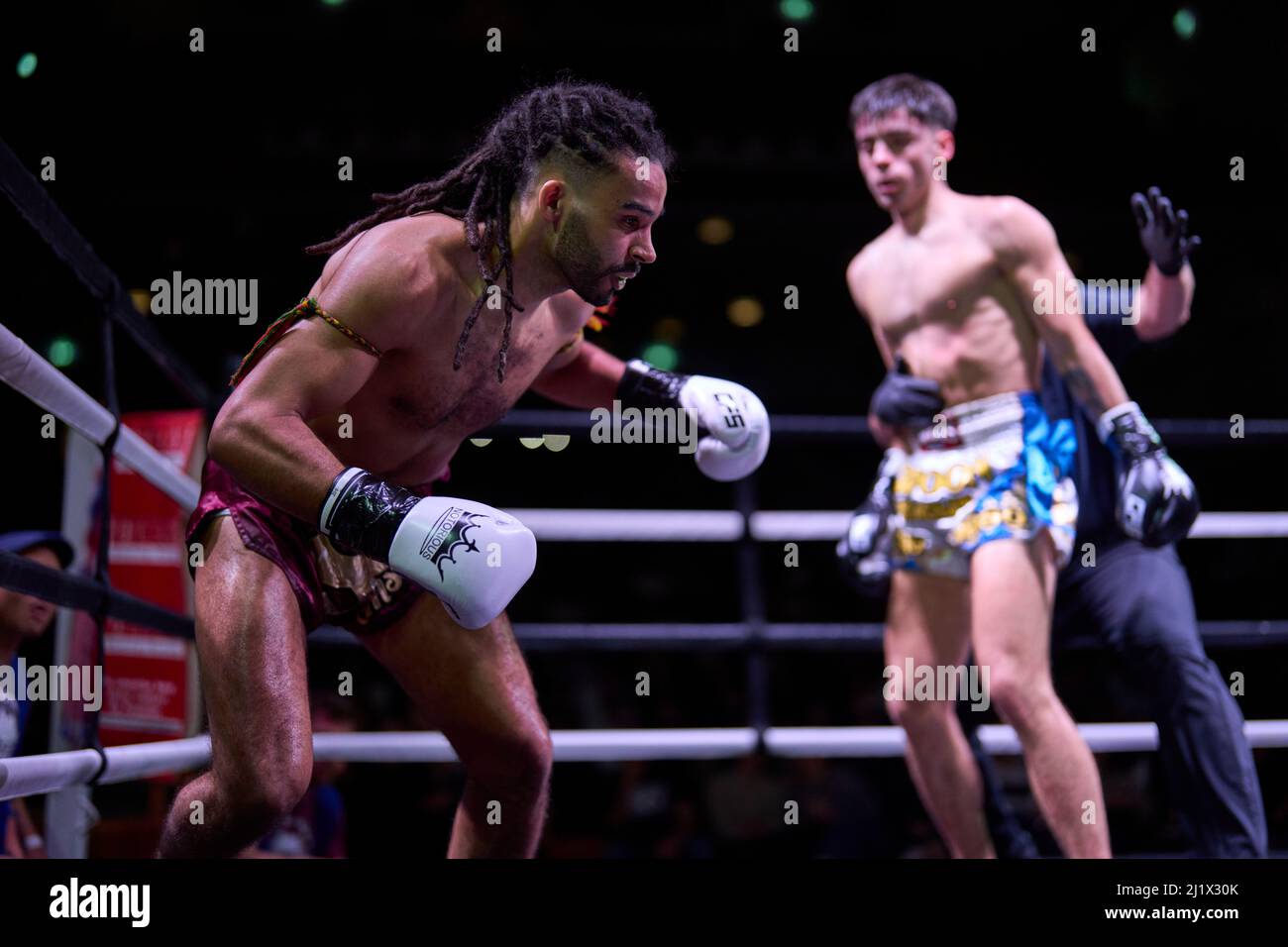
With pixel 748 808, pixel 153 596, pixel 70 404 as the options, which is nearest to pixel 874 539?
pixel 70 404

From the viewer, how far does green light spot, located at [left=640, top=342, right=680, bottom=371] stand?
12.0ft

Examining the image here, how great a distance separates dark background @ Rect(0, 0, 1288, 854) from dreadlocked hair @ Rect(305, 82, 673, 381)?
144 millimetres

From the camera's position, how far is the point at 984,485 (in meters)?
2.01

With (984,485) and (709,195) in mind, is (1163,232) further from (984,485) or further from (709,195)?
(709,195)

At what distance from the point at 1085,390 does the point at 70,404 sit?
1531mm

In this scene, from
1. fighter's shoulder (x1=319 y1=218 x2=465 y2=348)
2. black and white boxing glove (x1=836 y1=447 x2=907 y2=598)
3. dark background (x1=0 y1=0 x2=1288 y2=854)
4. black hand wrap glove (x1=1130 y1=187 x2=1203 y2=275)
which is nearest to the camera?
fighter's shoulder (x1=319 y1=218 x2=465 y2=348)

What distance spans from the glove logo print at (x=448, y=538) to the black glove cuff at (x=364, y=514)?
0.12 feet

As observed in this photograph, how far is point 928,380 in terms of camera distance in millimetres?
2100

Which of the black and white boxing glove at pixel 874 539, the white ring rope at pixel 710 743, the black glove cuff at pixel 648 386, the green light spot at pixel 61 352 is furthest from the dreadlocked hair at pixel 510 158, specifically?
the green light spot at pixel 61 352

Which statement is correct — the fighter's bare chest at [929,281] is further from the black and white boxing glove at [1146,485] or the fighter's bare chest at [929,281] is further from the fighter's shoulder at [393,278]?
the fighter's shoulder at [393,278]

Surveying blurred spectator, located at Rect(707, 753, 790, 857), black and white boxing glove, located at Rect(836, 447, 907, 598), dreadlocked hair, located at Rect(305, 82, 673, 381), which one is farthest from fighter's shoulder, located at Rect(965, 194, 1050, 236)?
blurred spectator, located at Rect(707, 753, 790, 857)

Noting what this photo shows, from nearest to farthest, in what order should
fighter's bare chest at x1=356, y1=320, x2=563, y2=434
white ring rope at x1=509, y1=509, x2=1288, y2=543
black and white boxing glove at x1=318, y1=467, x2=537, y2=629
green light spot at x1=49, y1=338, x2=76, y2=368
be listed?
black and white boxing glove at x1=318, y1=467, x2=537, y2=629
fighter's bare chest at x1=356, y1=320, x2=563, y2=434
white ring rope at x1=509, y1=509, x2=1288, y2=543
green light spot at x1=49, y1=338, x2=76, y2=368

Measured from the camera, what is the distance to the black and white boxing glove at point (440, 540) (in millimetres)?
1179

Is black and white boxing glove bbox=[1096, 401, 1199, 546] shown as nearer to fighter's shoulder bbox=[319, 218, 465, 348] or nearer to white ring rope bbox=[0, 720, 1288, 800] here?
white ring rope bbox=[0, 720, 1288, 800]
